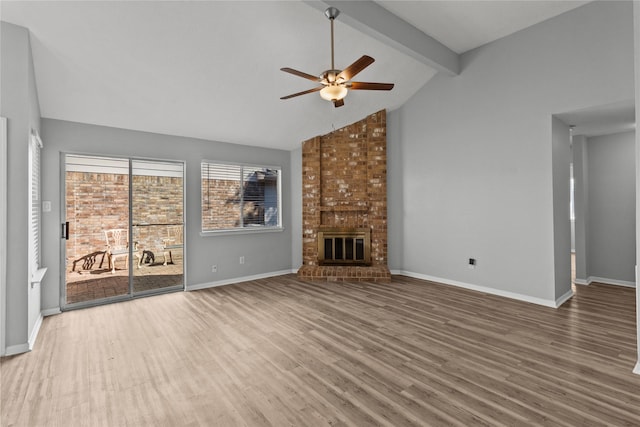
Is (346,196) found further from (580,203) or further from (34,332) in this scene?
(34,332)

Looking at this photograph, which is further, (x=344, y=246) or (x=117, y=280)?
(x=344, y=246)

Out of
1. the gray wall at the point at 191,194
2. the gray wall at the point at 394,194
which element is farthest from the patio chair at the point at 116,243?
the gray wall at the point at 394,194

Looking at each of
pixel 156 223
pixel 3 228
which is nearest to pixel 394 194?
pixel 156 223

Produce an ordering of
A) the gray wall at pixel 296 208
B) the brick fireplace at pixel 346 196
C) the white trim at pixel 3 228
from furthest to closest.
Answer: the gray wall at pixel 296 208, the brick fireplace at pixel 346 196, the white trim at pixel 3 228

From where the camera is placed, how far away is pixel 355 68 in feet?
8.78

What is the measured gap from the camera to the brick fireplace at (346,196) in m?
5.47

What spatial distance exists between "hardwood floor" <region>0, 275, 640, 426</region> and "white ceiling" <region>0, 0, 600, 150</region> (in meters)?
2.58

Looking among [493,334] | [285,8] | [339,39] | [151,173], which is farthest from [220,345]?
[339,39]

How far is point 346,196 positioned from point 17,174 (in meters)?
4.29

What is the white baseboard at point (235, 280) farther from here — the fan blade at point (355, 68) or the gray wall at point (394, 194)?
the fan blade at point (355, 68)

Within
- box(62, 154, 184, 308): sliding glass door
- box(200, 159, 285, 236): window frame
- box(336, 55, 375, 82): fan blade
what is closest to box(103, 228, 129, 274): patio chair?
box(62, 154, 184, 308): sliding glass door

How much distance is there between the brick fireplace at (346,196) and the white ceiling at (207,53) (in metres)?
0.87

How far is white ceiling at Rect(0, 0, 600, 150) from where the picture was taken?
268 centimetres

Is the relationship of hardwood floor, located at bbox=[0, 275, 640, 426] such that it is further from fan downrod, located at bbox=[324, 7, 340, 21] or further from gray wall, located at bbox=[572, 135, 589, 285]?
fan downrod, located at bbox=[324, 7, 340, 21]
